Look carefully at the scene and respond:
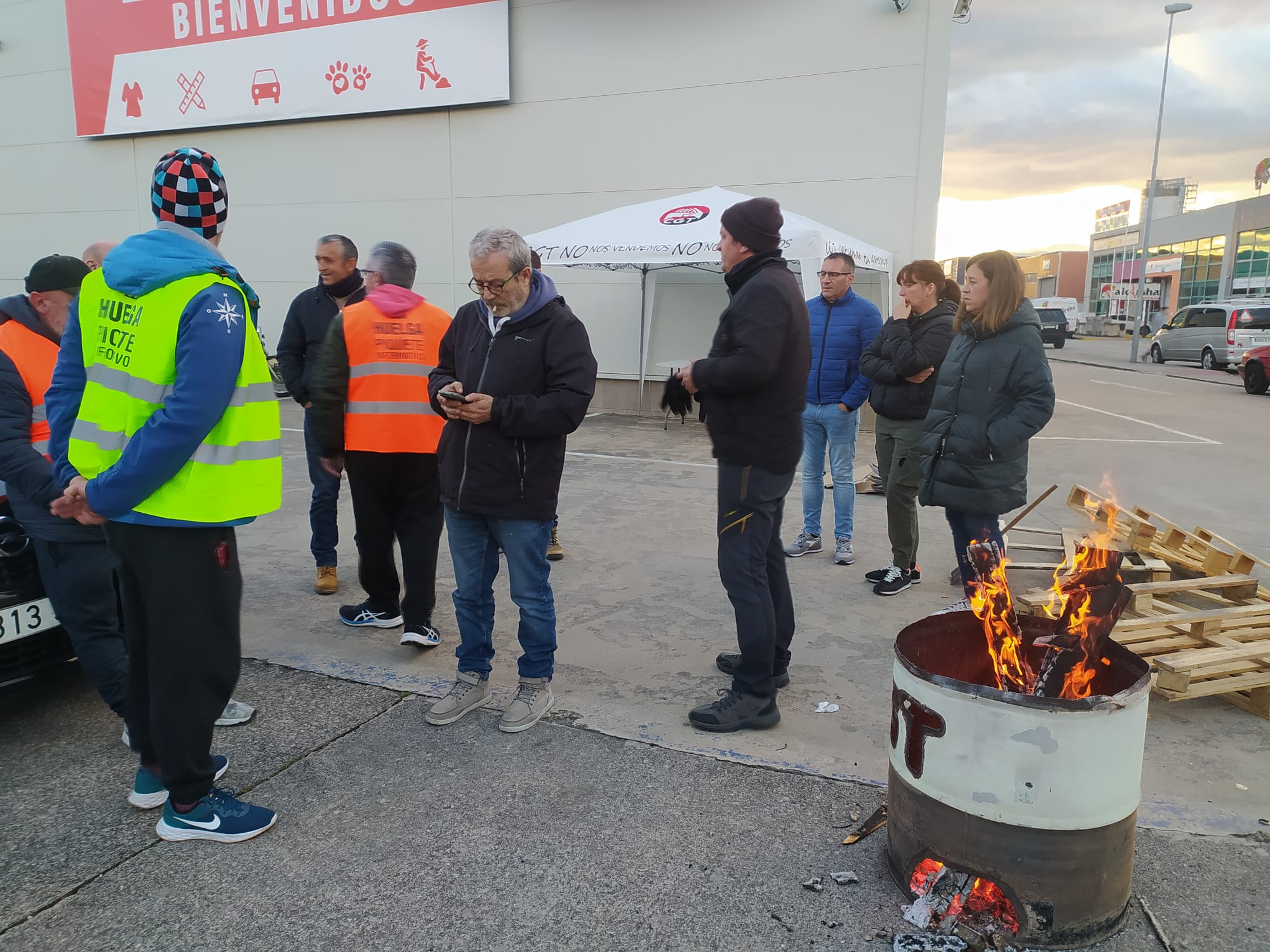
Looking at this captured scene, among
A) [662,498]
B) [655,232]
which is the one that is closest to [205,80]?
[655,232]

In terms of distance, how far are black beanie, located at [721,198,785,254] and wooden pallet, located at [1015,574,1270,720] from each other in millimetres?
2129

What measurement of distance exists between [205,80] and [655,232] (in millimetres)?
9544

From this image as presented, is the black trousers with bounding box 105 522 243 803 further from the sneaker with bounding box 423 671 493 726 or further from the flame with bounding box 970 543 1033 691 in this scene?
the flame with bounding box 970 543 1033 691

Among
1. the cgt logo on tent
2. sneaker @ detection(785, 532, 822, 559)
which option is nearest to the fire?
sneaker @ detection(785, 532, 822, 559)

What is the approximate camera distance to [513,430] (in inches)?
126

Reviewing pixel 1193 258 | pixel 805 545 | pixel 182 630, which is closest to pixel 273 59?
pixel 805 545

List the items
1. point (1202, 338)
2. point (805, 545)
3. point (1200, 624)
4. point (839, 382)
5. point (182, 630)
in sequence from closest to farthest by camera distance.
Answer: point (182, 630), point (1200, 624), point (839, 382), point (805, 545), point (1202, 338)

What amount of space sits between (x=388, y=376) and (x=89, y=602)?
61.6 inches

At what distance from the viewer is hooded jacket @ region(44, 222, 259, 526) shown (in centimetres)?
227

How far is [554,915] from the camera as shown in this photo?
2322mm

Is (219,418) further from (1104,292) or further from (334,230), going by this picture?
(1104,292)

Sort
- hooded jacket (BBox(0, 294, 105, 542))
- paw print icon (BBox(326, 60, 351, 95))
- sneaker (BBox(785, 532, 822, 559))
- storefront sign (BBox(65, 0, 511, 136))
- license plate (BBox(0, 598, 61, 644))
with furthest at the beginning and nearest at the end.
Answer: paw print icon (BBox(326, 60, 351, 95)) → storefront sign (BBox(65, 0, 511, 136)) → sneaker (BBox(785, 532, 822, 559)) → license plate (BBox(0, 598, 61, 644)) → hooded jacket (BBox(0, 294, 105, 542))

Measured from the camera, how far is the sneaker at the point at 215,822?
2625 millimetres

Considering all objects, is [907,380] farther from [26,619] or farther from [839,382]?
[26,619]
